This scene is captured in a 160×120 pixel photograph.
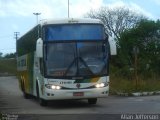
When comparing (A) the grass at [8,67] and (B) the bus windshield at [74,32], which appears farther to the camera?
(A) the grass at [8,67]

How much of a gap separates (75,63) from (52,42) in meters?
1.19

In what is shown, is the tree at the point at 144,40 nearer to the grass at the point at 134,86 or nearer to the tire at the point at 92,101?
the grass at the point at 134,86

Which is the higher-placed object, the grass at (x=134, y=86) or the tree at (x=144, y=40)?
the tree at (x=144, y=40)

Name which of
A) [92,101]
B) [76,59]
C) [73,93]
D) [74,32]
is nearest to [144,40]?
[92,101]

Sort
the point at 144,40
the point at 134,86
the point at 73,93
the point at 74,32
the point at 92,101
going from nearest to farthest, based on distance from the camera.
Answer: the point at 73,93, the point at 74,32, the point at 92,101, the point at 134,86, the point at 144,40

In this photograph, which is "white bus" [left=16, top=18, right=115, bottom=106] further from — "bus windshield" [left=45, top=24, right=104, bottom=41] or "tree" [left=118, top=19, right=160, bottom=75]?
"tree" [left=118, top=19, right=160, bottom=75]

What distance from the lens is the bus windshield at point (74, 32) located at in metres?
20.9

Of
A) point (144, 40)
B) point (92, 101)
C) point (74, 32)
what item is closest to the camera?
point (74, 32)

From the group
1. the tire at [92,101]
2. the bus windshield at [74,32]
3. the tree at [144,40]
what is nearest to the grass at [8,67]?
the tree at [144,40]

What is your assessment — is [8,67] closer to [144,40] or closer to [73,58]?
[144,40]

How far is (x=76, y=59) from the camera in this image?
2066 cm

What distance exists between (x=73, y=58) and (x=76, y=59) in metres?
0.12

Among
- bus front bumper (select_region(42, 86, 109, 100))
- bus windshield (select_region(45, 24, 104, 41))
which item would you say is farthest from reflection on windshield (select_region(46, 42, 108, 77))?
bus front bumper (select_region(42, 86, 109, 100))

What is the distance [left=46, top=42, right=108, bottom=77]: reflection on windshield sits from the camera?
2055 centimetres
